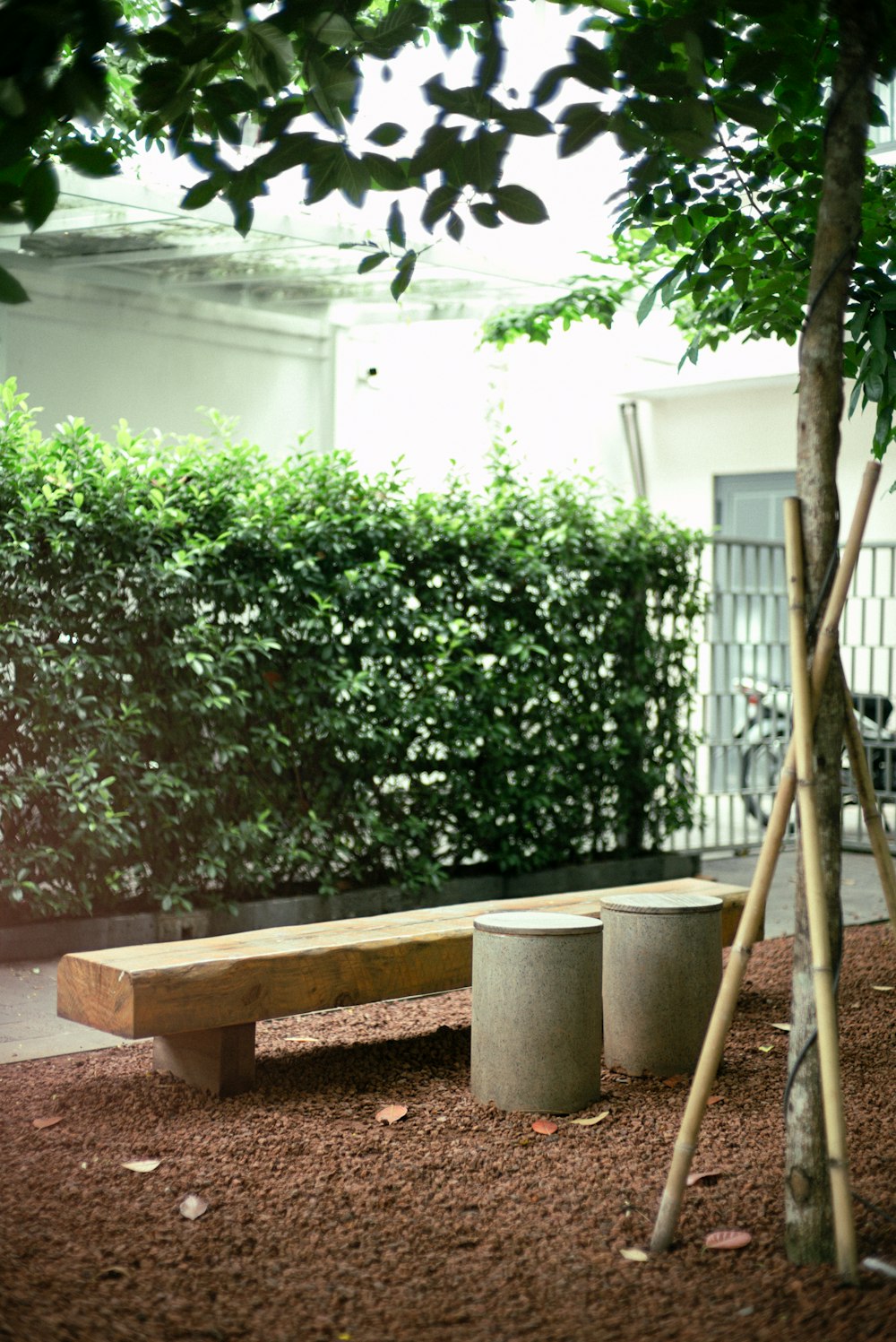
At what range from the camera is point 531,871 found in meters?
7.82

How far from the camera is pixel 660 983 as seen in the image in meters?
4.39

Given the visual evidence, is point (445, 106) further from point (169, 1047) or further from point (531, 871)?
point (531, 871)

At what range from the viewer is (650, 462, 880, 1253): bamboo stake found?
280 centimetres

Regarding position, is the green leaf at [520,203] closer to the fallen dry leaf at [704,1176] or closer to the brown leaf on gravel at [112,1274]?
the fallen dry leaf at [704,1176]

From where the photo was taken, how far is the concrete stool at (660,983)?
4375 millimetres

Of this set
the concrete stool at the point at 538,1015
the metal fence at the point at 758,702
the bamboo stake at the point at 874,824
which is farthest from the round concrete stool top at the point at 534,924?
the metal fence at the point at 758,702

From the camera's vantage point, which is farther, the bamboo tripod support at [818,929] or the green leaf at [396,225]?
the green leaf at [396,225]

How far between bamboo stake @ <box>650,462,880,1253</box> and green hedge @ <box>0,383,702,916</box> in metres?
3.69

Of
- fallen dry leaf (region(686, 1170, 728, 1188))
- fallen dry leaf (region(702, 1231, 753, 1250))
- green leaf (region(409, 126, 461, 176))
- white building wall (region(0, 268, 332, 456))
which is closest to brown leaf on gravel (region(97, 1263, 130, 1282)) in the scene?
fallen dry leaf (region(702, 1231, 753, 1250))

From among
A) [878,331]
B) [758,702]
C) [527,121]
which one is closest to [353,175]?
[527,121]

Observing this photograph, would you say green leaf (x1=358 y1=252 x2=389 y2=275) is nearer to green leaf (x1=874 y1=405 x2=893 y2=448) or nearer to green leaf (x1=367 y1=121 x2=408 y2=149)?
green leaf (x1=367 y1=121 x2=408 y2=149)

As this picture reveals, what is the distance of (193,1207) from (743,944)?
→ 4.71 feet

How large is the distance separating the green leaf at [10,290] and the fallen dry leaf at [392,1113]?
246 centimetres

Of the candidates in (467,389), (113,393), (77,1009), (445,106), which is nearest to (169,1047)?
(77,1009)
